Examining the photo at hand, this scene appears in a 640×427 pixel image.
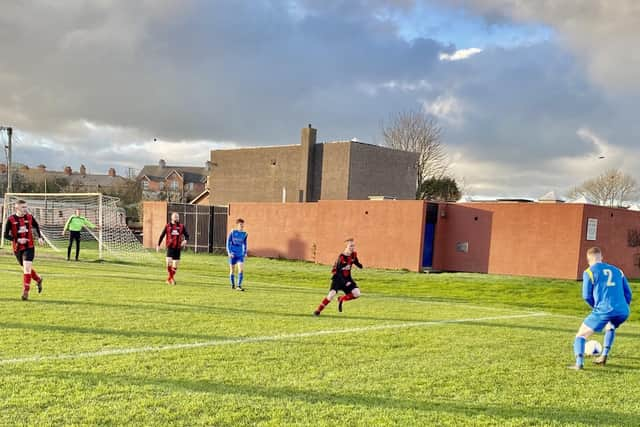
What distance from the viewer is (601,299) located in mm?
7969

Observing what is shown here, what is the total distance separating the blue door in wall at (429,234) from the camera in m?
28.3

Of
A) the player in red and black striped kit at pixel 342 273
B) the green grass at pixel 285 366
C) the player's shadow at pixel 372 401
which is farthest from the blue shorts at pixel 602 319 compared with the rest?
the player in red and black striped kit at pixel 342 273

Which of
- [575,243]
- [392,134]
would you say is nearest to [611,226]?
[575,243]

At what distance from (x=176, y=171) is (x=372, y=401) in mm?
101994

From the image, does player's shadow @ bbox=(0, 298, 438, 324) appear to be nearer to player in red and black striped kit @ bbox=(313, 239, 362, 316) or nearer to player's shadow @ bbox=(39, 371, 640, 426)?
player in red and black striped kit @ bbox=(313, 239, 362, 316)

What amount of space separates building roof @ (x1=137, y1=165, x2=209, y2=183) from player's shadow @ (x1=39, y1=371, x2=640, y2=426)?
100 meters

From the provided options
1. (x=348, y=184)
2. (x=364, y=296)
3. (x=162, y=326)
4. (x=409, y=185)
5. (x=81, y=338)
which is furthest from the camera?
(x=409, y=185)

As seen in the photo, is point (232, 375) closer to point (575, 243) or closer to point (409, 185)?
point (575, 243)

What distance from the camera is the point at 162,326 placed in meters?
9.39

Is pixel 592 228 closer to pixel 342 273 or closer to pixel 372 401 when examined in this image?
→ pixel 342 273

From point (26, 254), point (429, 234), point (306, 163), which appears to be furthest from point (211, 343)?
point (306, 163)

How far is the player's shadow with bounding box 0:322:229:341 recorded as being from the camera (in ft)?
28.0

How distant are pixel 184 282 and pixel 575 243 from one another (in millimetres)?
16925

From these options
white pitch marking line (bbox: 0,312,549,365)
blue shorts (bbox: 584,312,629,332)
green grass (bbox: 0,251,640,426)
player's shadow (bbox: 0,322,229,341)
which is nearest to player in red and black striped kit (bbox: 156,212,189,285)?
green grass (bbox: 0,251,640,426)
